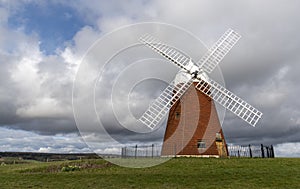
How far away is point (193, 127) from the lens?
28594mm

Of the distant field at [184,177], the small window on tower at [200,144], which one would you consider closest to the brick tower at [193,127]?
the small window on tower at [200,144]

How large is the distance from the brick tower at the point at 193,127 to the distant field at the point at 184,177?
8.48ft

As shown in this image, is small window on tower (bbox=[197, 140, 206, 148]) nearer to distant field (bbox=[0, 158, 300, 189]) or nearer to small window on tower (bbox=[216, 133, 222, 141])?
small window on tower (bbox=[216, 133, 222, 141])

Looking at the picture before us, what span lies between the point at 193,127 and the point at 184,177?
368 inches

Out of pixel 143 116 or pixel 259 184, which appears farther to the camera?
pixel 143 116

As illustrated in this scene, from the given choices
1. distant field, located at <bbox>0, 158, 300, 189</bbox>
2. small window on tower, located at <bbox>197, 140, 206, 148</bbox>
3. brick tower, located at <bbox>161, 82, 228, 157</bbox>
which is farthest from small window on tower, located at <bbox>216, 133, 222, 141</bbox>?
distant field, located at <bbox>0, 158, 300, 189</bbox>

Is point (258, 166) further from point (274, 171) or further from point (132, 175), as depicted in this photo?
point (132, 175)

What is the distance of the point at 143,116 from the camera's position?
25.3 m

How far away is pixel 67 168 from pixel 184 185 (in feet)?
37.7

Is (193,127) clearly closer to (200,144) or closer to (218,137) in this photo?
(200,144)

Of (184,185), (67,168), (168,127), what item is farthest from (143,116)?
(184,185)

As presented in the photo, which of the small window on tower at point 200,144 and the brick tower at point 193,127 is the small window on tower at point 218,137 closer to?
the brick tower at point 193,127

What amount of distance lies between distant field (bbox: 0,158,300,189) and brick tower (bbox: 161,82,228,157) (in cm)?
259

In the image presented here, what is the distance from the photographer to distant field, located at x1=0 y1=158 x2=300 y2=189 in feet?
58.0
